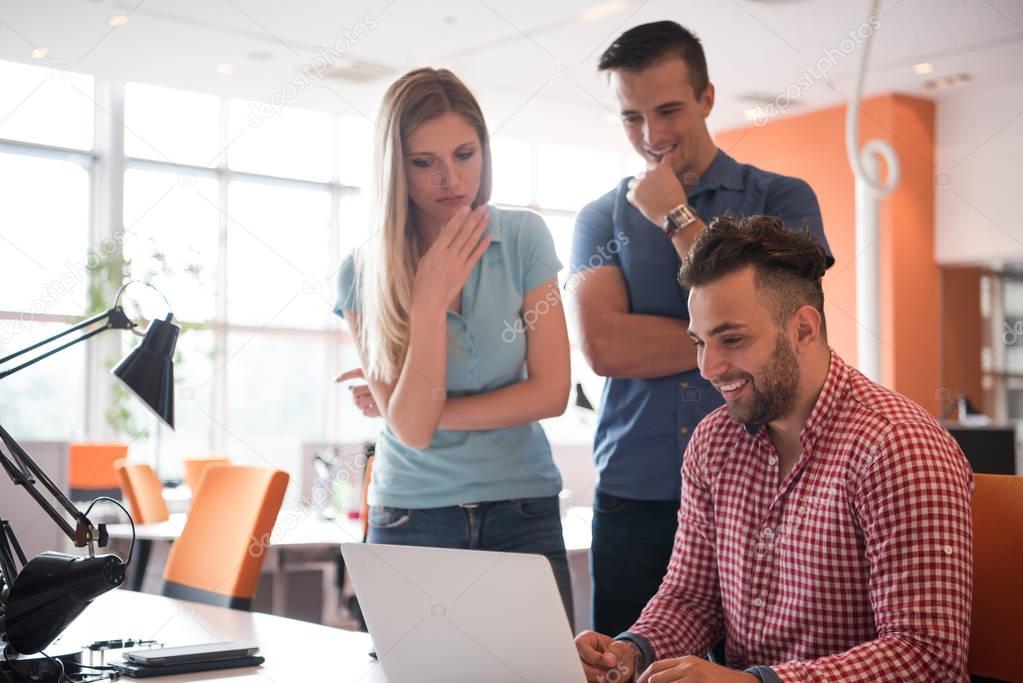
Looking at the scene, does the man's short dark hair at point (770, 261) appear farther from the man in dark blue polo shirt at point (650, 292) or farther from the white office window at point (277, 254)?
the white office window at point (277, 254)

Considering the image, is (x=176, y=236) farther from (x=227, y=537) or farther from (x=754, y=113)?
(x=227, y=537)

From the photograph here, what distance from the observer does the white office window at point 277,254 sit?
9.37 m

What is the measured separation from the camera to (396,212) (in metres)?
2.12

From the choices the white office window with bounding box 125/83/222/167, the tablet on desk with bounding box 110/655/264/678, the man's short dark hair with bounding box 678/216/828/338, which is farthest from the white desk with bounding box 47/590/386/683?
the white office window with bounding box 125/83/222/167

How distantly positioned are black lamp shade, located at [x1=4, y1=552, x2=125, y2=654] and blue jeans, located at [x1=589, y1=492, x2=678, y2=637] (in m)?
0.99

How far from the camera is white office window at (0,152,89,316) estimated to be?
317 inches

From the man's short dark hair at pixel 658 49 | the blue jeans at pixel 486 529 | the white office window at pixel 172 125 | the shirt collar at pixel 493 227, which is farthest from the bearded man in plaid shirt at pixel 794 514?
the white office window at pixel 172 125

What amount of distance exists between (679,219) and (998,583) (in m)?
0.91

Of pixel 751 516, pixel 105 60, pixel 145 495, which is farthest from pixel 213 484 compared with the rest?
pixel 105 60

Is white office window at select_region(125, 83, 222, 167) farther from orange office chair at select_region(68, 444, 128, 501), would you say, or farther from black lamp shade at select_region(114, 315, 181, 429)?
black lamp shade at select_region(114, 315, 181, 429)

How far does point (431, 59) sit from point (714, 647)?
6282 mm

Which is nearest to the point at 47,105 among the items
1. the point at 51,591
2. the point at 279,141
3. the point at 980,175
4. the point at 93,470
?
the point at 279,141

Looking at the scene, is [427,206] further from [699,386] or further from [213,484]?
[213,484]

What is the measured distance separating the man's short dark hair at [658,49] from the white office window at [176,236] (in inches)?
268
